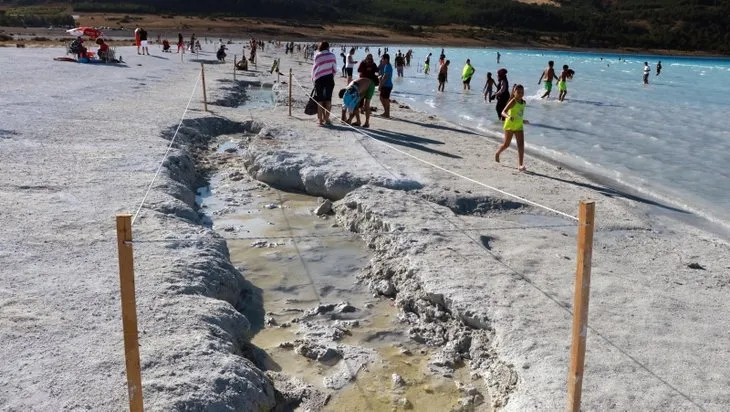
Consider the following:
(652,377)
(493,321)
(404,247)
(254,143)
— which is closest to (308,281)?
(404,247)

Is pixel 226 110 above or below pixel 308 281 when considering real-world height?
above

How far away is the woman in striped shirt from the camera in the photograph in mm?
12555

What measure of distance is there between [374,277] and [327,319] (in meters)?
0.93

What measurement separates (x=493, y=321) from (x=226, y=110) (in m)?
11.6

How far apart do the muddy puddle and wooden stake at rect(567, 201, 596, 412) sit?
76 centimetres

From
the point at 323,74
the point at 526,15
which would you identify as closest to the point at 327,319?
the point at 323,74

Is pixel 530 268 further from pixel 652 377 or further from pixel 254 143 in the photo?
pixel 254 143

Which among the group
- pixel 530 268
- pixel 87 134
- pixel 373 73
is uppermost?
pixel 373 73

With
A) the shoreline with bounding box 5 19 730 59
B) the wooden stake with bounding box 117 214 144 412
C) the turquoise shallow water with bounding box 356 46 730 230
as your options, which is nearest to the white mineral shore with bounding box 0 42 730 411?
the wooden stake with bounding box 117 214 144 412

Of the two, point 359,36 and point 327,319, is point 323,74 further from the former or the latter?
point 359,36

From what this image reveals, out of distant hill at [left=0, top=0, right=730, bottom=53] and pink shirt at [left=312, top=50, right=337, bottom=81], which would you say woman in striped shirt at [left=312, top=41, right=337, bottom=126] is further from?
distant hill at [left=0, top=0, right=730, bottom=53]

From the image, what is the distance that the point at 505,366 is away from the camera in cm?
444

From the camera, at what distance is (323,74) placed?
41.7 ft

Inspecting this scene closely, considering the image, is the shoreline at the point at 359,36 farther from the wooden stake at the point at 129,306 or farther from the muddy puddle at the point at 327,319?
the wooden stake at the point at 129,306
